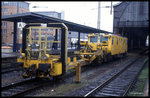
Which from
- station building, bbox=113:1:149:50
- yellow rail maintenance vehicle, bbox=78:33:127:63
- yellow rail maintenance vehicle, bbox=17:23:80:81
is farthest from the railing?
yellow rail maintenance vehicle, bbox=17:23:80:81

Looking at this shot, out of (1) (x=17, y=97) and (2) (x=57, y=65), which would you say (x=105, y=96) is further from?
(1) (x=17, y=97)

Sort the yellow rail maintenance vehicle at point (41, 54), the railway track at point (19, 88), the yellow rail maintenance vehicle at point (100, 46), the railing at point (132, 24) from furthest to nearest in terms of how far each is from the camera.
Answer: the railing at point (132, 24), the yellow rail maintenance vehicle at point (100, 46), the yellow rail maintenance vehicle at point (41, 54), the railway track at point (19, 88)

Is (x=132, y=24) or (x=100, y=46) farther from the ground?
(x=132, y=24)

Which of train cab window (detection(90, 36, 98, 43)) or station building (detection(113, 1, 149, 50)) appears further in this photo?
station building (detection(113, 1, 149, 50))

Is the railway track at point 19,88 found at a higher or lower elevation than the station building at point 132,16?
lower

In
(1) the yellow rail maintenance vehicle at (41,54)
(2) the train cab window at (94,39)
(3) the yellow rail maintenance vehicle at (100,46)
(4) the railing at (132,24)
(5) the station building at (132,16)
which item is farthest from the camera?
(4) the railing at (132,24)

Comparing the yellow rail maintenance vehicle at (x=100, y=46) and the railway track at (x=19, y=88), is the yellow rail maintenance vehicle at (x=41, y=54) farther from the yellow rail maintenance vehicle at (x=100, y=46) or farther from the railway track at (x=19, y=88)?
the yellow rail maintenance vehicle at (x=100, y=46)

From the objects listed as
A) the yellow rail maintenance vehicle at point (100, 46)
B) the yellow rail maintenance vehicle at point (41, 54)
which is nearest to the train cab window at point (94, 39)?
the yellow rail maintenance vehicle at point (100, 46)

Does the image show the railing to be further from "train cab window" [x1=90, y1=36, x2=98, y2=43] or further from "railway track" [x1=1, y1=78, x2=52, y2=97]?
"railway track" [x1=1, y1=78, x2=52, y2=97]

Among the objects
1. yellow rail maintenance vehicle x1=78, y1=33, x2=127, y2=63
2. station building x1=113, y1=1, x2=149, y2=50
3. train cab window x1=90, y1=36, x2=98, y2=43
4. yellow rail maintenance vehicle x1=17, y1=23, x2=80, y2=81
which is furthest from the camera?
station building x1=113, y1=1, x2=149, y2=50

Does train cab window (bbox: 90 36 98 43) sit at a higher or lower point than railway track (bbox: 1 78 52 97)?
higher

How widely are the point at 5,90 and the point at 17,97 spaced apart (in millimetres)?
1238

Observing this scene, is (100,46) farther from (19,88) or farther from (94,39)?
(19,88)

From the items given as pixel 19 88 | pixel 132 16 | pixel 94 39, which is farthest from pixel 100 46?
pixel 132 16
